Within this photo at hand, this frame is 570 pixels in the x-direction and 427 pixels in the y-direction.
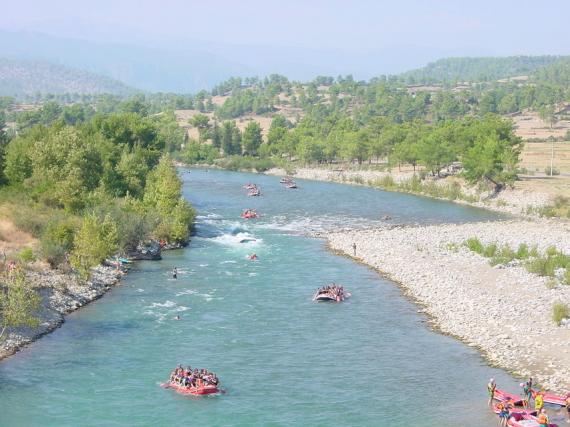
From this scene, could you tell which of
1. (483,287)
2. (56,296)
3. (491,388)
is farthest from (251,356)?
(483,287)

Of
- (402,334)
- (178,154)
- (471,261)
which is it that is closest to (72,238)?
(402,334)

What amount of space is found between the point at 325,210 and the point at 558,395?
69237mm

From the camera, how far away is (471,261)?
71.8 m

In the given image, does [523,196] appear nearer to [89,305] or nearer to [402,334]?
[402,334]

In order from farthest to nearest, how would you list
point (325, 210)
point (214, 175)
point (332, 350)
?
point (214, 175) < point (325, 210) < point (332, 350)

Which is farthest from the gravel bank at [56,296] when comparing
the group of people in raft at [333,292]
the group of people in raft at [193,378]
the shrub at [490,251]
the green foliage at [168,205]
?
the shrub at [490,251]

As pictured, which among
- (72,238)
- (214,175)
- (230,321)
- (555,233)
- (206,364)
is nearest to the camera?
(206,364)

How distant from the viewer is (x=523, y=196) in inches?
4525

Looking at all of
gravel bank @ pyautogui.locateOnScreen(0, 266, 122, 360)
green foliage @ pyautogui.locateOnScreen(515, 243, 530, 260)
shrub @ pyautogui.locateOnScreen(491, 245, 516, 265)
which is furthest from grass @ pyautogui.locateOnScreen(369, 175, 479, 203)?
gravel bank @ pyautogui.locateOnScreen(0, 266, 122, 360)

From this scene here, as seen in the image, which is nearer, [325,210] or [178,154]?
[325,210]

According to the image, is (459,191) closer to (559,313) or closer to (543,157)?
(543,157)

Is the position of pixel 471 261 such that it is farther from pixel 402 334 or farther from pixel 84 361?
pixel 84 361

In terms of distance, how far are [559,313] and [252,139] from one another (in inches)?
5632

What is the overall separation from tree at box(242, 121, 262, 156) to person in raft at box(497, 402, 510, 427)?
509 ft
